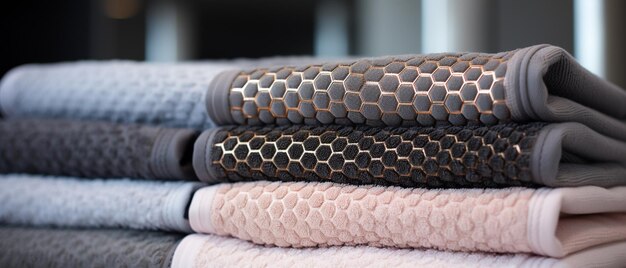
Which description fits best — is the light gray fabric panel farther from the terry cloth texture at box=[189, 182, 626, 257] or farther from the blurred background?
the blurred background

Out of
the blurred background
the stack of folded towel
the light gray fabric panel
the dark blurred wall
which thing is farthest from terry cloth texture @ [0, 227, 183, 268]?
the dark blurred wall

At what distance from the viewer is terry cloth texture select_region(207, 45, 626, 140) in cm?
54

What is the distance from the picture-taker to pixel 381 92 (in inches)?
23.6

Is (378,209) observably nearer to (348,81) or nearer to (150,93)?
(348,81)

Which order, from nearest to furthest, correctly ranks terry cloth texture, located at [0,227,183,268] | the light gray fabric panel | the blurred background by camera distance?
the light gray fabric panel < terry cloth texture, located at [0,227,183,268] < the blurred background

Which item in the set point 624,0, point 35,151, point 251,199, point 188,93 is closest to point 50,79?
point 35,151

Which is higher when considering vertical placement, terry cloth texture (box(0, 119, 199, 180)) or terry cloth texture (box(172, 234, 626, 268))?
terry cloth texture (box(0, 119, 199, 180))

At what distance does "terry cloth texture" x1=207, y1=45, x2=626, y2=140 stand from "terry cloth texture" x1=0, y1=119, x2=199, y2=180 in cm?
7

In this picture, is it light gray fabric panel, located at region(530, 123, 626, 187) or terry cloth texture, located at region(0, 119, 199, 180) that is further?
terry cloth texture, located at region(0, 119, 199, 180)

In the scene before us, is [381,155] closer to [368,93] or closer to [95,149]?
[368,93]

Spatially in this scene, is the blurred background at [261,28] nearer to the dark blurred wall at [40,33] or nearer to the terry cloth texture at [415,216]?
the dark blurred wall at [40,33]

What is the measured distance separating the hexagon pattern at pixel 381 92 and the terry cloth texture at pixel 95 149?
A: 0.08 metres

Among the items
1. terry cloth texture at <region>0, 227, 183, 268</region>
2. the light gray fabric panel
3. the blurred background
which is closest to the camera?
the light gray fabric panel

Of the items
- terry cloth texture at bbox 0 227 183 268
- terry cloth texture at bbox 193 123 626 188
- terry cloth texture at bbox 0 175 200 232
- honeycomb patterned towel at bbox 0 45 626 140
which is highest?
honeycomb patterned towel at bbox 0 45 626 140
